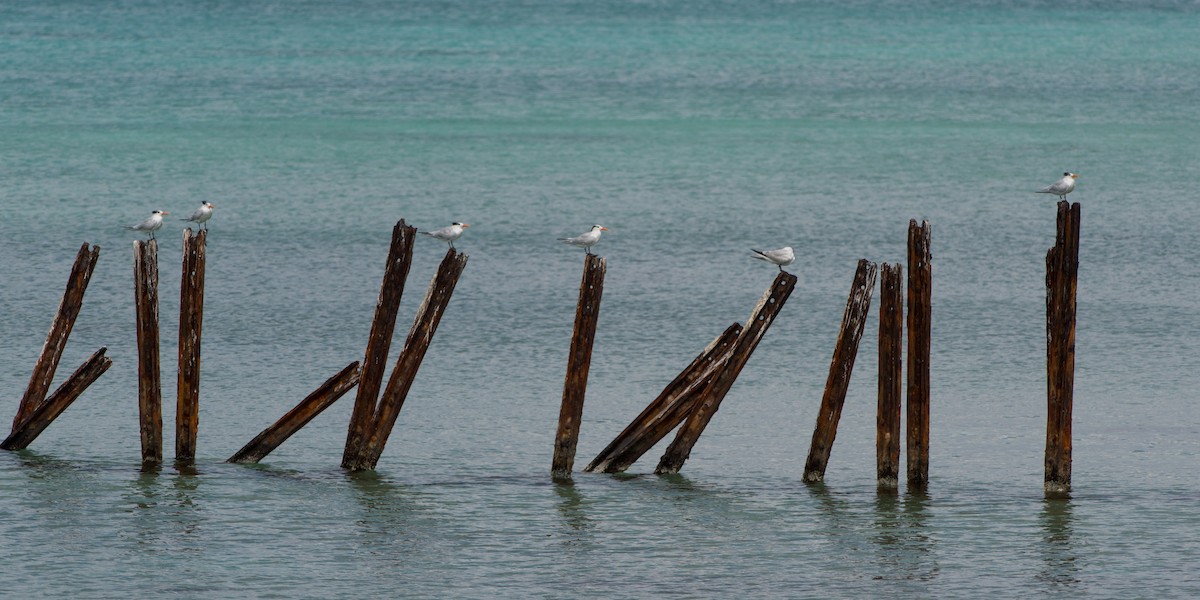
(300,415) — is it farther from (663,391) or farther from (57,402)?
(663,391)

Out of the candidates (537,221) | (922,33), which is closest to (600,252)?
(537,221)

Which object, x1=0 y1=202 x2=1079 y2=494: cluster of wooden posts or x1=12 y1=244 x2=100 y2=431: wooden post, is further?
x1=12 y1=244 x2=100 y2=431: wooden post

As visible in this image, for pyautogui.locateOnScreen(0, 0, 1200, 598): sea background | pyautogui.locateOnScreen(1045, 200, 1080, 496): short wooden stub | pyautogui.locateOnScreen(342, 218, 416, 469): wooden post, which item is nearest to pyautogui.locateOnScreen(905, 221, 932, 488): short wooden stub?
pyautogui.locateOnScreen(0, 0, 1200, 598): sea background

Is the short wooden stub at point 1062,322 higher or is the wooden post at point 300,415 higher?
the short wooden stub at point 1062,322

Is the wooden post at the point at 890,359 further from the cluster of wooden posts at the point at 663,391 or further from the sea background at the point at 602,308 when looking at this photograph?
the sea background at the point at 602,308

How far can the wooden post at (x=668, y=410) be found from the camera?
18969mm

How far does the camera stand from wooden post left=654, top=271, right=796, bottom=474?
60.3 ft

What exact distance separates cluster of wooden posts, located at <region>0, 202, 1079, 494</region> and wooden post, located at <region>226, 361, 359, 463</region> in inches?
0.6

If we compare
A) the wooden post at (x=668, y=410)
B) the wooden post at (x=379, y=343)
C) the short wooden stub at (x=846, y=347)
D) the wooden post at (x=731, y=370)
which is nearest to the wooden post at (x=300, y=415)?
the wooden post at (x=379, y=343)

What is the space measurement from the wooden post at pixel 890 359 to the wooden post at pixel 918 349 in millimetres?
116

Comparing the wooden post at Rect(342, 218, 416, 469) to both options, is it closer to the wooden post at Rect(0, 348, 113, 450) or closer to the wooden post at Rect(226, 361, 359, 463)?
the wooden post at Rect(226, 361, 359, 463)

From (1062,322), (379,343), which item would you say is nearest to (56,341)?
(379,343)

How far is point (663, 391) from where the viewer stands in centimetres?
1911

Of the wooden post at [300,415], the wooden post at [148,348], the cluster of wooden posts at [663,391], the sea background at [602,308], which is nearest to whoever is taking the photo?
the sea background at [602,308]
